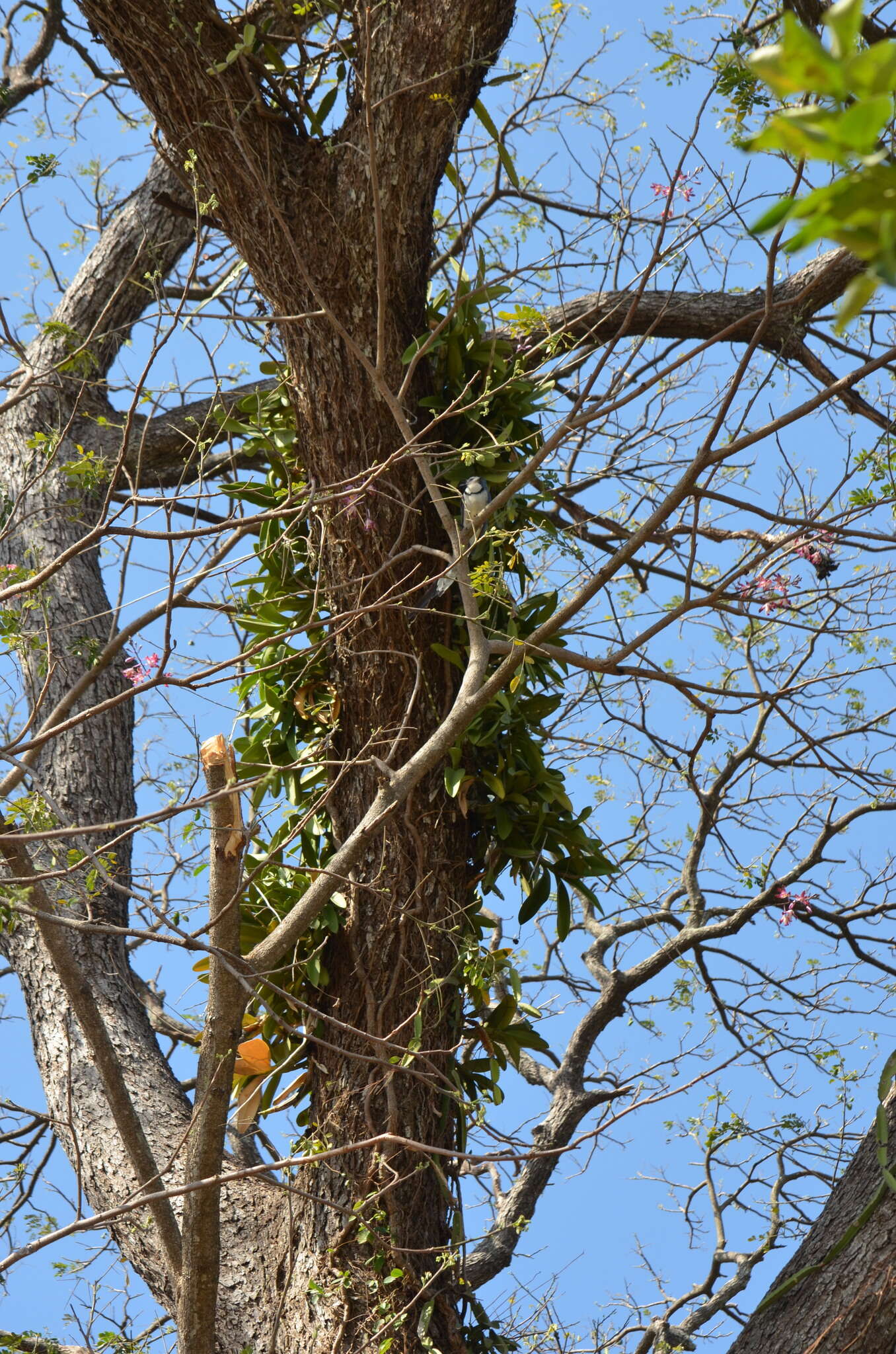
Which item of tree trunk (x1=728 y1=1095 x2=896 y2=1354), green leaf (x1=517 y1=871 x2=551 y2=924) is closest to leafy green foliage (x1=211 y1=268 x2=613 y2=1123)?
green leaf (x1=517 y1=871 x2=551 y2=924)

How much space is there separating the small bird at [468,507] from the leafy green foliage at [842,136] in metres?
1.66

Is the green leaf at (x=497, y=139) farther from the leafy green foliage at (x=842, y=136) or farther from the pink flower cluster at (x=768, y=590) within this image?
the leafy green foliage at (x=842, y=136)

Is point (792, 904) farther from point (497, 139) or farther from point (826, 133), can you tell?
point (826, 133)

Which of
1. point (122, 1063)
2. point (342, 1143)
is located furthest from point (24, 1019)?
point (342, 1143)

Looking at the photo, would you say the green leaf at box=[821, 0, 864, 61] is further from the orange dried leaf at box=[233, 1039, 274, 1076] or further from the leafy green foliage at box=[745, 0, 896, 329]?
the orange dried leaf at box=[233, 1039, 274, 1076]

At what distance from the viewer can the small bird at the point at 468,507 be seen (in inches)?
89.6

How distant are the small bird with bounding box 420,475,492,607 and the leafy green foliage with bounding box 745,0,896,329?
1.66 meters

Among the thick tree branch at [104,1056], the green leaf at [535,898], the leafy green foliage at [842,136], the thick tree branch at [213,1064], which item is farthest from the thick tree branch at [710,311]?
the leafy green foliage at [842,136]

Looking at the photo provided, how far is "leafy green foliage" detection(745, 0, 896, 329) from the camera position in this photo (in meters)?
0.52

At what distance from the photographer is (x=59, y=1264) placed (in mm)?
2246

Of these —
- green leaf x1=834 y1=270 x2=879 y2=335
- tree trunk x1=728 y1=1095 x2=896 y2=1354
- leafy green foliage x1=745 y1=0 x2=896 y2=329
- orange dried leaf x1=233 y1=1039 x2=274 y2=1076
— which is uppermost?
orange dried leaf x1=233 y1=1039 x2=274 y2=1076

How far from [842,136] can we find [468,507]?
5.84 ft

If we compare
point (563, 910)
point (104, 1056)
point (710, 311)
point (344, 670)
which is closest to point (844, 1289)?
point (563, 910)

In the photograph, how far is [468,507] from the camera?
2301 millimetres
